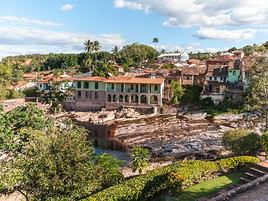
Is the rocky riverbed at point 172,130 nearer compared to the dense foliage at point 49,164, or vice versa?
the dense foliage at point 49,164

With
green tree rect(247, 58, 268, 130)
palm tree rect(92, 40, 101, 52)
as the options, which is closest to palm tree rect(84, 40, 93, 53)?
palm tree rect(92, 40, 101, 52)

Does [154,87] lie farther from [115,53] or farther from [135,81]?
[115,53]

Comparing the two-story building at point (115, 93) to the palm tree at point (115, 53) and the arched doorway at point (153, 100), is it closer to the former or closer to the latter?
the arched doorway at point (153, 100)

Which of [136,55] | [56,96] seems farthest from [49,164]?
[136,55]

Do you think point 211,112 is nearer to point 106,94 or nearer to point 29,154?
point 106,94

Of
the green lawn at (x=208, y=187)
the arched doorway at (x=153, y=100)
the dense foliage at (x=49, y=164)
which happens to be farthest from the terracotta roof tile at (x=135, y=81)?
the dense foliage at (x=49, y=164)

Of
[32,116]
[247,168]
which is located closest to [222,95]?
[247,168]
